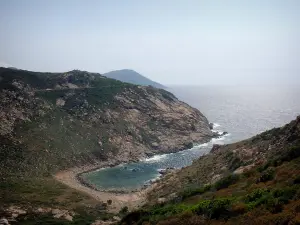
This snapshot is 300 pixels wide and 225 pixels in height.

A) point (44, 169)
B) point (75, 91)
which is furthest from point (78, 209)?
point (75, 91)

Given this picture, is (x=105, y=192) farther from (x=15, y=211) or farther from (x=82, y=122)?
(x=82, y=122)

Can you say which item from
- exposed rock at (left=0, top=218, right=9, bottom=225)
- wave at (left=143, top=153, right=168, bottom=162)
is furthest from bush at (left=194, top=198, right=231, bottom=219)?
wave at (left=143, top=153, right=168, bottom=162)

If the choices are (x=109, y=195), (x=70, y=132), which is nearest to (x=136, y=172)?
(x=109, y=195)

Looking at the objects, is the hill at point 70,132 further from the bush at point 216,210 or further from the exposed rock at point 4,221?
the bush at point 216,210

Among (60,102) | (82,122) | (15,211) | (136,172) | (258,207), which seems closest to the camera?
(258,207)

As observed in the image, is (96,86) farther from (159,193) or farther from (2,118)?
(159,193)

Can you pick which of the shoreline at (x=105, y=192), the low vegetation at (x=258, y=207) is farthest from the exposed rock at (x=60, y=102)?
the low vegetation at (x=258, y=207)

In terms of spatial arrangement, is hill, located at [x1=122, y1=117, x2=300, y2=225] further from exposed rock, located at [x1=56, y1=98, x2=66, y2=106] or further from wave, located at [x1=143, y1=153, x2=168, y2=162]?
exposed rock, located at [x1=56, y1=98, x2=66, y2=106]
